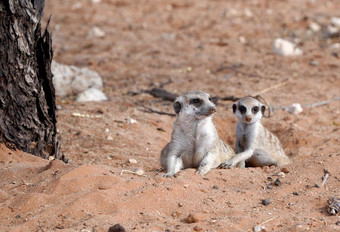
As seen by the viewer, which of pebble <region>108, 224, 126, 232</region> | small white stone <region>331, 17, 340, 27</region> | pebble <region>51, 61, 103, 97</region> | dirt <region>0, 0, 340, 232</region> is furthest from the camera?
small white stone <region>331, 17, 340, 27</region>

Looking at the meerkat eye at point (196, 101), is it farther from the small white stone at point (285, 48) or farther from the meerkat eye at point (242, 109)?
the small white stone at point (285, 48)

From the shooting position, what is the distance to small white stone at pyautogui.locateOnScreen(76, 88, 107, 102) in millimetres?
6585

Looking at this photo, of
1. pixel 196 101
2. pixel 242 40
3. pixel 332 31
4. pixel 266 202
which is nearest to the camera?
pixel 266 202

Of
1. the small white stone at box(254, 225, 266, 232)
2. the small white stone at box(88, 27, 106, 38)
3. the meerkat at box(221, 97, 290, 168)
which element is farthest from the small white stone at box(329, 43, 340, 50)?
the small white stone at box(254, 225, 266, 232)

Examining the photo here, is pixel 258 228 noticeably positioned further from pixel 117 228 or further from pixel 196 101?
pixel 196 101

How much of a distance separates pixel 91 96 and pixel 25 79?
238cm

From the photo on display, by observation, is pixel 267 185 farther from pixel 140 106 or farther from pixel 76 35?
pixel 76 35

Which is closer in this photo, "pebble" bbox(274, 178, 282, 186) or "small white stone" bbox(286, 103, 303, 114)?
"pebble" bbox(274, 178, 282, 186)

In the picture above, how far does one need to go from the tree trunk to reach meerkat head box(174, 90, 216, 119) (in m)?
1.10

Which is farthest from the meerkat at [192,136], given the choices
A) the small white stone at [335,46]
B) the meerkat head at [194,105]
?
the small white stone at [335,46]

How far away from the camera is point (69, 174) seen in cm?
360

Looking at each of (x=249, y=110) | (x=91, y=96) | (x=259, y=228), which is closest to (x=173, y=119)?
(x=91, y=96)

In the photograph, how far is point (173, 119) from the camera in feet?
20.2

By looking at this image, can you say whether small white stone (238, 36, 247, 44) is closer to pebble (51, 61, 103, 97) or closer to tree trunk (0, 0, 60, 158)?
pebble (51, 61, 103, 97)
